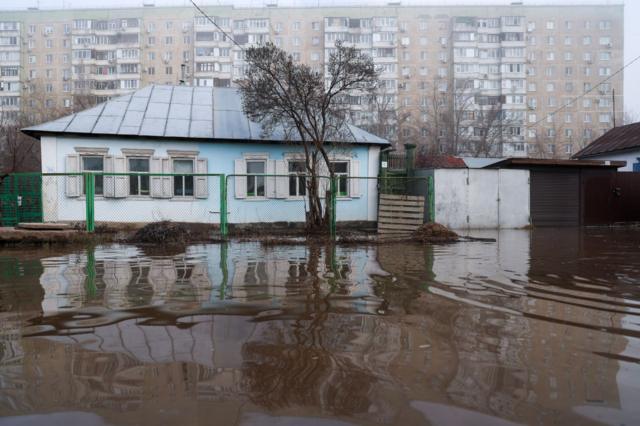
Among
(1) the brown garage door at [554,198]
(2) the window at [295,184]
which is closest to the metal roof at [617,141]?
(1) the brown garage door at [554,198]

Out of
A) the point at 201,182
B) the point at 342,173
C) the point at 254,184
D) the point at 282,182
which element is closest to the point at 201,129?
the point at 201,182

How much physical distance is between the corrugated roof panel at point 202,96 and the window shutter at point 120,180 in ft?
14.1

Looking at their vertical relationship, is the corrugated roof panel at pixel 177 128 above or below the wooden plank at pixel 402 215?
above

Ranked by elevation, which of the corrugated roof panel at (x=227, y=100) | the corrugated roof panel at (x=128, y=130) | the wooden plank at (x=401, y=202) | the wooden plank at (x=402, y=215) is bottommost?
the wooden plank at (x=402, y=215)

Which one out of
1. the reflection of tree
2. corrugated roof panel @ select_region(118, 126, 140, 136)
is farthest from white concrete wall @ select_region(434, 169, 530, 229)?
the reflection of tree

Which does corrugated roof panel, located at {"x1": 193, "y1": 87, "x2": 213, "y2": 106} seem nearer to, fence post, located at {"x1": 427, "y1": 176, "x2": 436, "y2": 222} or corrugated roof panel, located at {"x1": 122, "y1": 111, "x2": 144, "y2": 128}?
corrugated roof panel, located at {"x1": 122, "y1": 111, "x2": 144, "y2": 128}

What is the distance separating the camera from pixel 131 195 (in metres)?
16.8

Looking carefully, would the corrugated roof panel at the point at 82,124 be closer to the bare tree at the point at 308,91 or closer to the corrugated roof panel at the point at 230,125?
the corrugated roof panel at the point at 230,125

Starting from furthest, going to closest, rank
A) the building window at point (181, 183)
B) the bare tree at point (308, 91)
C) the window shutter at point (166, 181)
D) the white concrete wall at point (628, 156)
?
the white concrete wall at point (628, 156)
the building window at point (181, 183)
the window shutter at point (166, 181)
the bare tree at point (308, 91)

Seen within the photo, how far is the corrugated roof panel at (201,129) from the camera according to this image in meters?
17.2

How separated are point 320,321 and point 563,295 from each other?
10.8 ft

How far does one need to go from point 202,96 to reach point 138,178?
5176mm

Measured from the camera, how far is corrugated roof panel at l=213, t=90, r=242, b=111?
19.5m

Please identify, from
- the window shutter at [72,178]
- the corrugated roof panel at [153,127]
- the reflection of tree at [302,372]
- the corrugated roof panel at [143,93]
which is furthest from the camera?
the corrugated roof panel at [143,93]
